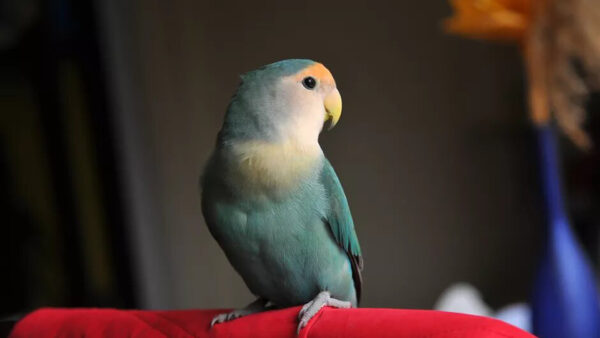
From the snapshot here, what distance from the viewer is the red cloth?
39cm

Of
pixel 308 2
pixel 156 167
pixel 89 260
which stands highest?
pixel 308 2

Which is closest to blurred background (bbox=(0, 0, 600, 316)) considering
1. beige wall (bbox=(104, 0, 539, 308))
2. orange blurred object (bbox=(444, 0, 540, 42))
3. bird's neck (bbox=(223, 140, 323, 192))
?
beige wall (bbox=(104, 0, 539, 308))

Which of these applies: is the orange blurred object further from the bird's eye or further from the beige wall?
the bird's eye

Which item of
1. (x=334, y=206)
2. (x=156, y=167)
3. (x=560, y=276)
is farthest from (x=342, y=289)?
(x=156, y=167)

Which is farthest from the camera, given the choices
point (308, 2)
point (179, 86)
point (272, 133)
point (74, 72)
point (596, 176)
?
point (596, 176)

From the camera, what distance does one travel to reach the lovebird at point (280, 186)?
46cm

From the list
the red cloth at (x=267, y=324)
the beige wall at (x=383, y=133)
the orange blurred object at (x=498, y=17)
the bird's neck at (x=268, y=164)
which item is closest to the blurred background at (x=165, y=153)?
the beige wall at (x=383, y=133)

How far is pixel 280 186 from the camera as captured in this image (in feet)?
1.51

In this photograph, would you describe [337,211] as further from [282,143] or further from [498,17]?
[498,17]

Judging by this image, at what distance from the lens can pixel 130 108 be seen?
5.52ft

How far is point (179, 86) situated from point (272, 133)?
1.05 metres

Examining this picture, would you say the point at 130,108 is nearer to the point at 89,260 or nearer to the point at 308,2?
the point at 89,260

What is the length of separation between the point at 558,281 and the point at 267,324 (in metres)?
0.66

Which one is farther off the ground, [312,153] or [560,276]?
[312,153]
